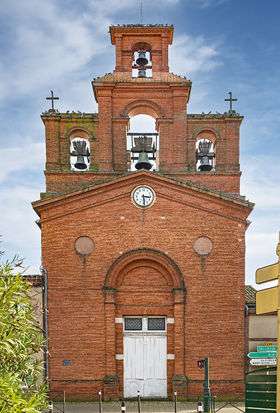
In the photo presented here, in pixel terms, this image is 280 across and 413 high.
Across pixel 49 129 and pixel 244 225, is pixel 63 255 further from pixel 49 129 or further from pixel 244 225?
pixel 244 225

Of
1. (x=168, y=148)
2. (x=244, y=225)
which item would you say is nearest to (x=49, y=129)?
(x=168, y=148)

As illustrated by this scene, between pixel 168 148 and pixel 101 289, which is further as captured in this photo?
pixel 168 148

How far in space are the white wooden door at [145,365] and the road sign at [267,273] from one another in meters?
10.5

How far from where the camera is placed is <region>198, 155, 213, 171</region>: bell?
16766 mm

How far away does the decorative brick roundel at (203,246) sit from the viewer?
15617 millimetres

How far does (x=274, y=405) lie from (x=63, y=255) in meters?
10.4

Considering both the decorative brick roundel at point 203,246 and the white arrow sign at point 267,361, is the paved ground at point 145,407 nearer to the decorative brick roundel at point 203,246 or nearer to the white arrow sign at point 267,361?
the decorative brick roundel at point 203,246

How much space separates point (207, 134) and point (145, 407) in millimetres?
11038

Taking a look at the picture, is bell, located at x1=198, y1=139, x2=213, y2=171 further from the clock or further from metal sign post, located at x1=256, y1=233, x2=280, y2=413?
metal sign post, located at x1=256, y1=233, x2=280, y2=413

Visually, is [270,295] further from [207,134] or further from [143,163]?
[207,134]

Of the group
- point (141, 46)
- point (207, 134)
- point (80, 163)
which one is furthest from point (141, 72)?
point (80, 163)

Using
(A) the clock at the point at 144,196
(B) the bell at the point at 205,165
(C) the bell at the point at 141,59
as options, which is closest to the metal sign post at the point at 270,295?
(A) the clock at the point at 144,196

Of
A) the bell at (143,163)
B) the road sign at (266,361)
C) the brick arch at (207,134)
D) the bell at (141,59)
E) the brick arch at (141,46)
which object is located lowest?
the road sign at (266,361)

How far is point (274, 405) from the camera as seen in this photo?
22.2 feet
